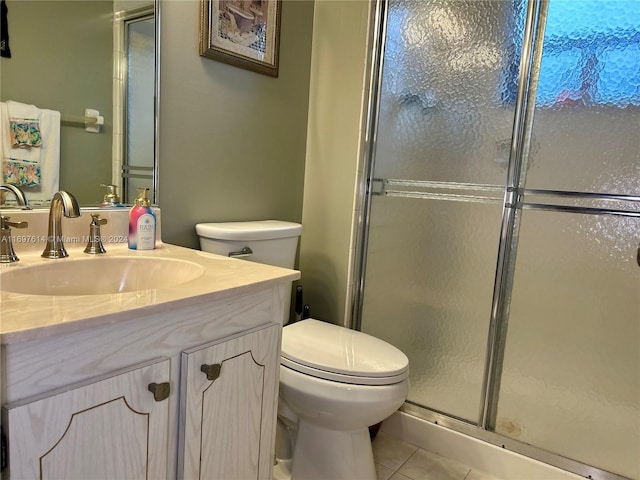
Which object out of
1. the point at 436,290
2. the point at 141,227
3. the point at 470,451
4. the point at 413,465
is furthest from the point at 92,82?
the point at 470,451

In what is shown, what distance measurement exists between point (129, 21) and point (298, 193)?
3.02 ft

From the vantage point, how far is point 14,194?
113cm

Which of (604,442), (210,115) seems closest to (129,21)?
(210,115)

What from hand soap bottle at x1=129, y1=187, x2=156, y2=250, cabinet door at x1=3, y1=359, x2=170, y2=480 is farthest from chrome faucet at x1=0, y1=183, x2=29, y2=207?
cabinet door at x1=3, y1=359, x2=170, y2=480

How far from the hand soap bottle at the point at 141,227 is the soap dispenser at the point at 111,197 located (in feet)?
0.24

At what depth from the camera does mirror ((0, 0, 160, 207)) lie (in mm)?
1128

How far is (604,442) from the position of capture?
148 centimetres

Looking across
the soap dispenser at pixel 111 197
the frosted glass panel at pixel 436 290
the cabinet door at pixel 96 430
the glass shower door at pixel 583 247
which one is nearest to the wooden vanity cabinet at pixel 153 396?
the cabinet door at pixel 96 430

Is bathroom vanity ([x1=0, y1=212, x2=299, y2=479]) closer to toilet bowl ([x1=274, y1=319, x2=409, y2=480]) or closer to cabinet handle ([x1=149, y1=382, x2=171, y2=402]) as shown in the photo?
cabinet handle ([x1=149, y1=382, x2=171, y2=402])

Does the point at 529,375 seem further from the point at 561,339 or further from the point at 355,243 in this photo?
the point at 355,243

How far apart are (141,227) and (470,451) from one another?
138cm

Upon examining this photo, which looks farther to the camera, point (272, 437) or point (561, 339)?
point (561, 339)

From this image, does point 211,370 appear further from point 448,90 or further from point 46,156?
point 448,90

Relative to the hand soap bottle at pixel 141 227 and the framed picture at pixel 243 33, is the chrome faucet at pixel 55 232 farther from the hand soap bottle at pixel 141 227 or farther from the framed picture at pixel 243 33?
the framed picture at pixel 243 33
